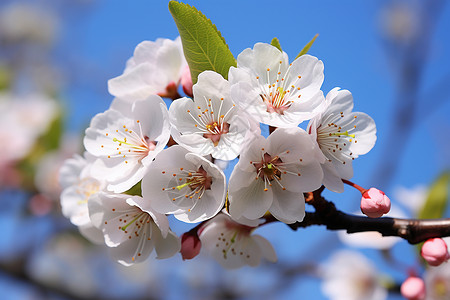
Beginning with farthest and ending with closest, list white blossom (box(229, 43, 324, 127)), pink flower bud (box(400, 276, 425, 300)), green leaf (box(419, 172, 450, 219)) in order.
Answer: green leaf (box(419, 172, 450, 219)) < pink flower bud (box(400, 276, 425, 300)) < white blossom (box(229, 43, 324, 127))

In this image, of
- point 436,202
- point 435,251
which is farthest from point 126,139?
point 436,202

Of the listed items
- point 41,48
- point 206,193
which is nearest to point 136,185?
point 206,193

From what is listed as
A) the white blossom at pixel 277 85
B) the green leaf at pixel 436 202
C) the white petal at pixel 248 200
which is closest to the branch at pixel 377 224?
the white petal at pixel 248 200

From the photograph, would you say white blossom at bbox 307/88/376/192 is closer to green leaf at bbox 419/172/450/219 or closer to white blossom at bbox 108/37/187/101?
white blossom at bbox 108/37/187/101

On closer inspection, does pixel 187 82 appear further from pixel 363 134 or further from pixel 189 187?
pixel 363 134

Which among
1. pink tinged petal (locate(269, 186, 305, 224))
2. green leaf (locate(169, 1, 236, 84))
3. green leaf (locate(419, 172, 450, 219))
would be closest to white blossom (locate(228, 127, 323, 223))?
pink tinged petal (locate(269, 186, 305, 224))

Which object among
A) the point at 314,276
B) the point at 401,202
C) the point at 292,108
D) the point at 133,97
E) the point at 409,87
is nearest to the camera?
the point at 292,108

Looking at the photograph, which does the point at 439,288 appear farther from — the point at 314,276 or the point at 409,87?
the point at 409,87
